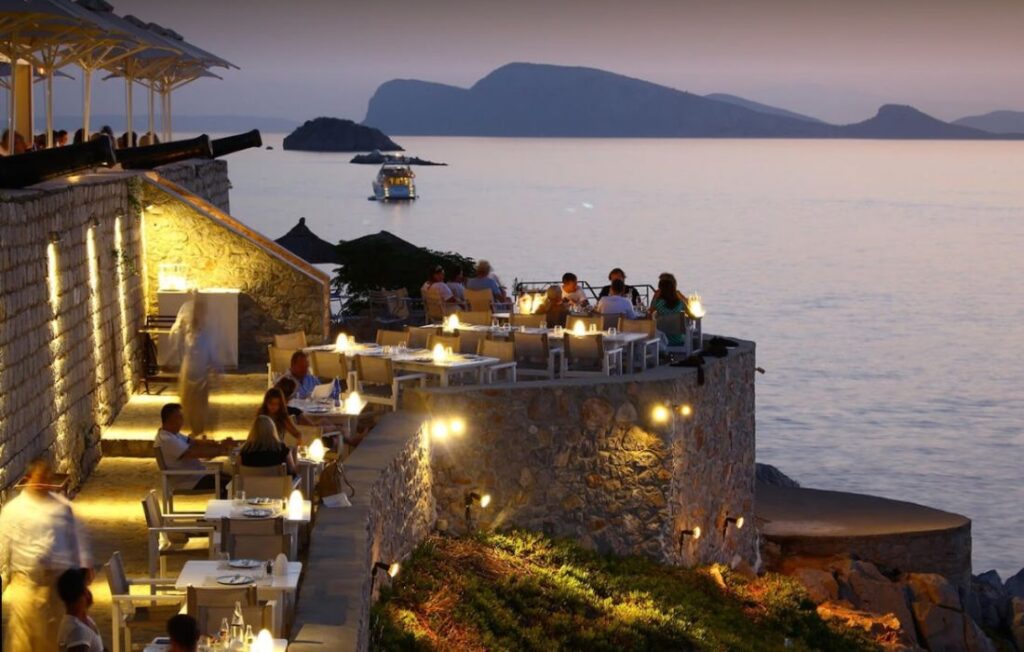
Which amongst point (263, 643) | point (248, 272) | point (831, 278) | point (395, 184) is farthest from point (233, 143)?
point (395, 184)

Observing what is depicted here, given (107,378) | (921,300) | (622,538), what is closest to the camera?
(107,378)

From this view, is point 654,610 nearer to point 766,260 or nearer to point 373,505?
point 373,505

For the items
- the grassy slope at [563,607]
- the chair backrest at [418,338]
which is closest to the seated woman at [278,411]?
the grassy slope at [563,607]

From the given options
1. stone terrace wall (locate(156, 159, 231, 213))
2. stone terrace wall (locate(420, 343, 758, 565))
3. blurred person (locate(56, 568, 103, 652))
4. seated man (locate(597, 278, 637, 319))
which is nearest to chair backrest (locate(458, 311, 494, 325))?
seated man (locate(597, 278, 637, 319))

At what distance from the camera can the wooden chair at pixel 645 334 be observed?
1631 centimetres

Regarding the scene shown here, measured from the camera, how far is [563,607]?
46.4ft

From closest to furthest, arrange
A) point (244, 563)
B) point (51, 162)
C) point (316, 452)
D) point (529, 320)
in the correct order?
point (244, 563) → point (316, 452) → point (51, 162) → point (529, 320)

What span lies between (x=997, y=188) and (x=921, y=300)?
93361 millimetres

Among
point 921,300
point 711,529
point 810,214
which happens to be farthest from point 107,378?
point 810,214

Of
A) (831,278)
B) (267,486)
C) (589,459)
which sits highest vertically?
(267,486)

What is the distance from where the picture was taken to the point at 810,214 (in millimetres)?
121188

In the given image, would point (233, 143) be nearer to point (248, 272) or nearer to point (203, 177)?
point (203, 177)

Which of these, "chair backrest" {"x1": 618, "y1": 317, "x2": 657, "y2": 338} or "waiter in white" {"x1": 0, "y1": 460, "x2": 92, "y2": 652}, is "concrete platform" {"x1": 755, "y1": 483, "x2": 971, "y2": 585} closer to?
"chair backrest" {"x1": 618, "y1": 317, "x2": 657, "y2": 338}

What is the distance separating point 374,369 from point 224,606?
6.42 m
